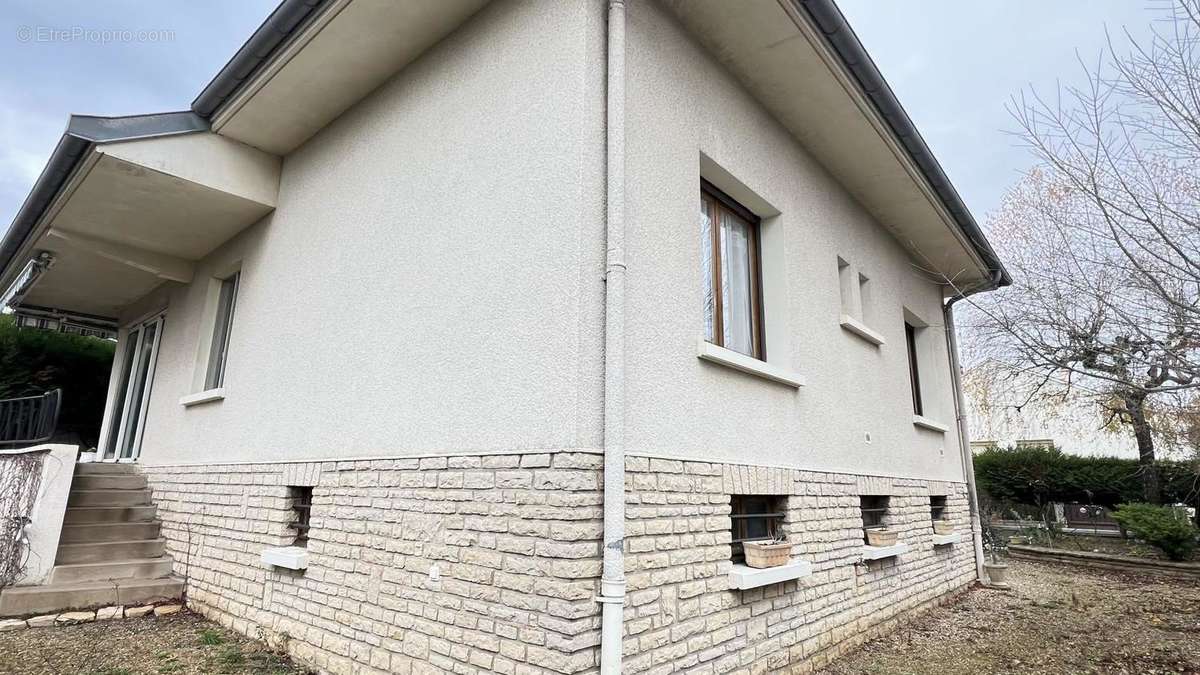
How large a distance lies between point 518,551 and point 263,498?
332 centimetres

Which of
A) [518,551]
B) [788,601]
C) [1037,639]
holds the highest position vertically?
[518,551]

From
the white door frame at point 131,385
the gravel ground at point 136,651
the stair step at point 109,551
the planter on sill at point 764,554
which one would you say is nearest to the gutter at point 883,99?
the planter on sill at point 764,554

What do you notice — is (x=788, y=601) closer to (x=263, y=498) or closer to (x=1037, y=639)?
(x=1037, y=639)

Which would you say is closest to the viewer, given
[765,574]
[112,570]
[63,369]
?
[765,574]

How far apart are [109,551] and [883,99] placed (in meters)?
8.82

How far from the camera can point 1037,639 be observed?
586cm

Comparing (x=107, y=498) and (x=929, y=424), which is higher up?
(x=929, y=424)

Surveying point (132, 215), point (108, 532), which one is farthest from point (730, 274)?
point (108, 532)

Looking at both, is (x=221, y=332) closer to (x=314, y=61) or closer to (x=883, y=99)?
(x=314, y=61)

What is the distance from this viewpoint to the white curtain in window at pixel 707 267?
191 inches

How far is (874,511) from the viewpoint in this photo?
6691mm

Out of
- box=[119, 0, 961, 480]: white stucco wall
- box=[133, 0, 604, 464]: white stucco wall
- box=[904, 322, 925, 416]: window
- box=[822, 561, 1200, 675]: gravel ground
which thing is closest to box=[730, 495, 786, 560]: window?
box=[119, 0, 961, 480]: white stucco wall

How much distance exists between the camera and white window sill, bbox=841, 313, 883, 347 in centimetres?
637

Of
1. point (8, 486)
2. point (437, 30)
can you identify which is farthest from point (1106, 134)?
point (8, 486)
